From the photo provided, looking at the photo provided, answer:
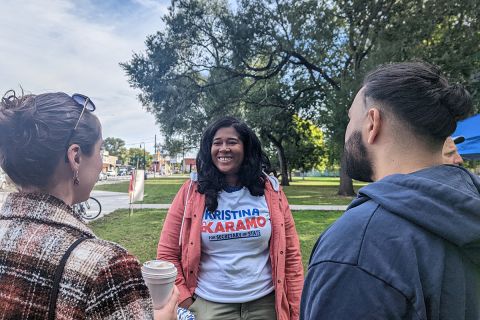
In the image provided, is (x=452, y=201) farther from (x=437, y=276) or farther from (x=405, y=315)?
(x=405, y=315)

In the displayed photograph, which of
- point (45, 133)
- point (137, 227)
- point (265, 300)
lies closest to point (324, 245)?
point (45, 133)

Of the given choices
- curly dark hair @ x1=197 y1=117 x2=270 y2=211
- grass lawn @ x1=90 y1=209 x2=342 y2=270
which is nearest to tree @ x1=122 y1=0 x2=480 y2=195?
grass lawn @ x1=90 y1=209 x2=342 y2=270

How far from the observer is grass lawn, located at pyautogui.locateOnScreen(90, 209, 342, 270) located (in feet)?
22.6

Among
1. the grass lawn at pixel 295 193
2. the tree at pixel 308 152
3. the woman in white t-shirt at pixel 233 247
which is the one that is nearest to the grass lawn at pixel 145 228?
the woman in white t-shirt at pixel 233 247

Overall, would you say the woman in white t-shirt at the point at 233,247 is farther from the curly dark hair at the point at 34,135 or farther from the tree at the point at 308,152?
the tree at the point at 308,152

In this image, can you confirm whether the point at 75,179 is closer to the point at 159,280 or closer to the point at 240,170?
the point at 159,280

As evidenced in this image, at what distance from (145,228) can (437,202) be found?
28.7 ft

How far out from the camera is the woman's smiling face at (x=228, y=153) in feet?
8.46

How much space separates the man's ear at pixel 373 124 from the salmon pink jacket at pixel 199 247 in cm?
133

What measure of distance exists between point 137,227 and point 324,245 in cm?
889

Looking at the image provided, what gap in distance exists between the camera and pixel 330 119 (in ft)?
54.2

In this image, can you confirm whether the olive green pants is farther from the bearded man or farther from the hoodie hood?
the hoodie hood

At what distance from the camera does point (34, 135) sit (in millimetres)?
1135

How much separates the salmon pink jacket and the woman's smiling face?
0.24 meters
